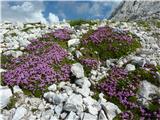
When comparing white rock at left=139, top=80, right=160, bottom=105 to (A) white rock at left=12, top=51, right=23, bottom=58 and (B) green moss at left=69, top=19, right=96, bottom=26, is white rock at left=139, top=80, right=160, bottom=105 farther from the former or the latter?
(B) green moss at left=69, top=19, right=96, bottom=26

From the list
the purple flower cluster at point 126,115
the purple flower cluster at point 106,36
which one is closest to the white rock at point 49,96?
the purple flower cluster at point 126,115

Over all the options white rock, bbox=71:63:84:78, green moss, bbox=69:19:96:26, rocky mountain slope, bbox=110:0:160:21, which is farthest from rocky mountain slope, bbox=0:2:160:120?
rocky mountain slope, bbox=110:0:160:21

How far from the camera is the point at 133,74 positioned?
13.8 metres

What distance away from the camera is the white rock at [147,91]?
41.5 ft

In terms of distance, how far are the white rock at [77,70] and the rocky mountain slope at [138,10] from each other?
14228 millimetres

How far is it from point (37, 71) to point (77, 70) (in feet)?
5.52

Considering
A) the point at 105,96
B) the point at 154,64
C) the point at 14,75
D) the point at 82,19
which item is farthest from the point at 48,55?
the point at 82,19

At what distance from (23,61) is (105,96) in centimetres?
431

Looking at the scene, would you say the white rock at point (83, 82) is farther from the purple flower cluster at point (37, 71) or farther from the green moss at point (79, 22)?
the green moss at point (79, 22)

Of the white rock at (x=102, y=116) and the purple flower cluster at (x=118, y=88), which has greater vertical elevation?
the purple flower cluster at (x=118, y=88)

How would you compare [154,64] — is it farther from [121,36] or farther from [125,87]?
[121,36]

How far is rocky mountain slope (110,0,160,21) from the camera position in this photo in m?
29.2

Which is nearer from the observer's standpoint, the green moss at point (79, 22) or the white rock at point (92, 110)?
the white rock at point (92, 110)

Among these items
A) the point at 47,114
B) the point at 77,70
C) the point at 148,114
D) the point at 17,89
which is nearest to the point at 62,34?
the point at 77,70
